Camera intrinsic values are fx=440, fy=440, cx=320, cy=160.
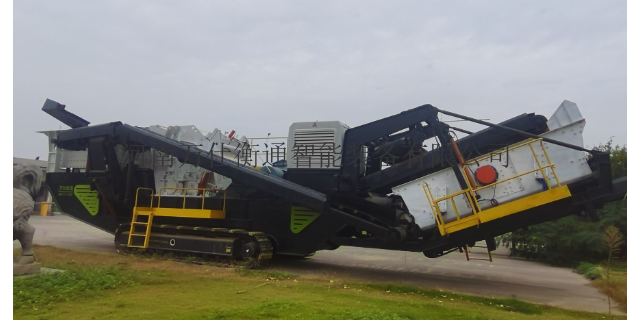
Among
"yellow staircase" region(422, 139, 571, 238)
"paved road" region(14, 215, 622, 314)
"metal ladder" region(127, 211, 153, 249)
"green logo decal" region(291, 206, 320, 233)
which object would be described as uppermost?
"yellow staircase" region(422, 139, 571, 238)

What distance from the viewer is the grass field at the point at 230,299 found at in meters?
5.40

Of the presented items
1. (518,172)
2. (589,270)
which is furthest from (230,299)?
(589,270)

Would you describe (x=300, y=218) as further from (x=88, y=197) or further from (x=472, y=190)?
(x=88, y=197)

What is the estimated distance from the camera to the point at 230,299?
6.39 m

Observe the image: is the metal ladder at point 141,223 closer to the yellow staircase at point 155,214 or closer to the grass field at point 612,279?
the yellow staircase at point 155,214

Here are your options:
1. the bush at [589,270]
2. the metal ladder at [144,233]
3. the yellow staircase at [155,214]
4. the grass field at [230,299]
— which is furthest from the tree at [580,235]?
the metal ladder at [144,233]

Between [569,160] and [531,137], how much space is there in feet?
2.39

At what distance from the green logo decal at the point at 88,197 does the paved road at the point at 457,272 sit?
1215 mm

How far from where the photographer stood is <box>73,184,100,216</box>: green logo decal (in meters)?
11.9

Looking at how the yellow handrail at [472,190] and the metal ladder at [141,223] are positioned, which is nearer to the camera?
the yellow handrail at [472,190]

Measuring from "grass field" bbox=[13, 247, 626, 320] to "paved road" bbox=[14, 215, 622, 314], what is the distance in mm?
1158

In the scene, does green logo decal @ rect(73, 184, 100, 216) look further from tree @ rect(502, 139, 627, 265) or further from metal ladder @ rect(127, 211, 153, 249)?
tree @ rect(502, 139, 627, 265)

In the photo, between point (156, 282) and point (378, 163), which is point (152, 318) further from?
point (378, 163)

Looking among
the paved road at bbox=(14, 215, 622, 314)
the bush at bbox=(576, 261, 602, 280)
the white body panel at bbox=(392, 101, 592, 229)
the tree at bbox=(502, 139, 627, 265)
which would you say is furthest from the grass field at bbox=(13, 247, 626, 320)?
the tree at bbox=(502, 139, 627, 265)
